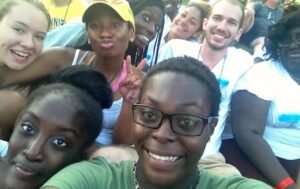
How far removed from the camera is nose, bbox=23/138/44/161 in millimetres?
2064

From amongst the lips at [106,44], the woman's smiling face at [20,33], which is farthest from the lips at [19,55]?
the lips at [106,44]

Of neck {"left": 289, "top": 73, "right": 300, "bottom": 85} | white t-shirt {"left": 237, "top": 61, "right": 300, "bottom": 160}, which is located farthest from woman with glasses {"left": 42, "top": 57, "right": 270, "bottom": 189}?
neck {"left": 289, "top": 73, "right": 300, "bottom": 85}

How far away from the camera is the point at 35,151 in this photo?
206cm

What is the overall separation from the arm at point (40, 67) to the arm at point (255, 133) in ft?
3.74

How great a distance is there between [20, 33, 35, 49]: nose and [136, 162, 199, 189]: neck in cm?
129

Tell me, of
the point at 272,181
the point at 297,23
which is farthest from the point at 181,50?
the point at 272,181

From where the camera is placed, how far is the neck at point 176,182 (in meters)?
1.90

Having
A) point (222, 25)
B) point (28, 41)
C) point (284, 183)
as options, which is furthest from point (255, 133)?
point (28, 41)

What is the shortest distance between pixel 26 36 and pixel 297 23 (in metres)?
1.80

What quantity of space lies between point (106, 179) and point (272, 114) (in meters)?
1.79

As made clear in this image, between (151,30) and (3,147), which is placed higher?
(151,30)

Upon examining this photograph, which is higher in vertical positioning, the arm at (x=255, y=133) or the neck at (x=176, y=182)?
the neck at (x=176, y=182)

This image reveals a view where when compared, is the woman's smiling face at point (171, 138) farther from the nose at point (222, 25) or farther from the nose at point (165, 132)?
the nose at point (222, 25)

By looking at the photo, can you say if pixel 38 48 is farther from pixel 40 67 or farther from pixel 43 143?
pixel 43 143
